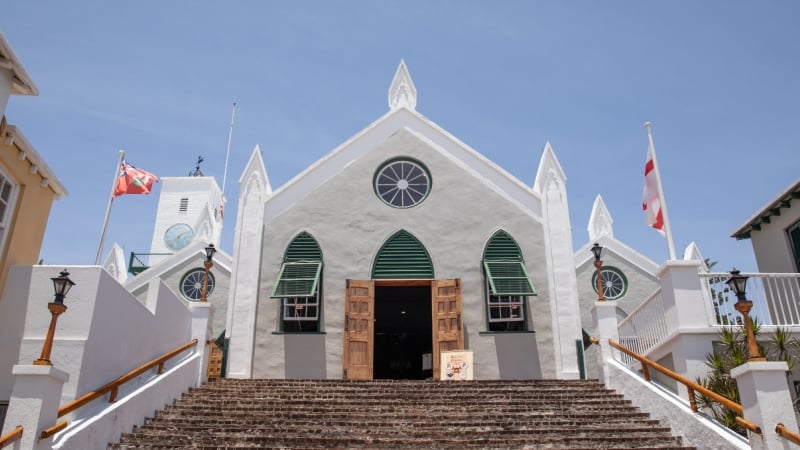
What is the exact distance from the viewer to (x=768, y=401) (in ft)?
26.8

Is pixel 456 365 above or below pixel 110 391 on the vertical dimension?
above

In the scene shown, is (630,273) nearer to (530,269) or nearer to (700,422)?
(530,269)

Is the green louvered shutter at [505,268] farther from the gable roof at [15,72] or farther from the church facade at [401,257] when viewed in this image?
the gable roof at [15,72]

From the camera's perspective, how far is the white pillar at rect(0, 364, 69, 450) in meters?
7.71

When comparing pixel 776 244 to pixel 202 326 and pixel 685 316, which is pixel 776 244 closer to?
pixel 685 316

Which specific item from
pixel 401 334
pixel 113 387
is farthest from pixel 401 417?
pixel 401 334

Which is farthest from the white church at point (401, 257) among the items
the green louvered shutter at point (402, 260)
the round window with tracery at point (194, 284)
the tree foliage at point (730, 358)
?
the round window with tracery at point (194, 284)

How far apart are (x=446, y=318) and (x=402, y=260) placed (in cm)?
201

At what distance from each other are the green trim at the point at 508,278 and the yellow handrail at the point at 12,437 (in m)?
10.9

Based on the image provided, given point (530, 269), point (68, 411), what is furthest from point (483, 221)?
point (68, 411)

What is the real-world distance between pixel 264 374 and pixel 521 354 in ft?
21.1

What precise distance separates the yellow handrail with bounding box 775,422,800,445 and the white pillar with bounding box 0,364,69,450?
8881mm

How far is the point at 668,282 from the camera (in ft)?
37.8

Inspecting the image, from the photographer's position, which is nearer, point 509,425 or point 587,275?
point 509,425
